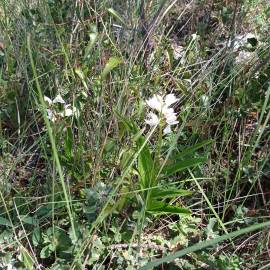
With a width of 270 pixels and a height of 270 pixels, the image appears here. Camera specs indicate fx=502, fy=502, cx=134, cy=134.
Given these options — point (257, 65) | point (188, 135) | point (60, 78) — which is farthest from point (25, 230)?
point (257, 65)

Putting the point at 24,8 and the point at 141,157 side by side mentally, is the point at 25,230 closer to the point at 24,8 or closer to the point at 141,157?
the point at 141,157

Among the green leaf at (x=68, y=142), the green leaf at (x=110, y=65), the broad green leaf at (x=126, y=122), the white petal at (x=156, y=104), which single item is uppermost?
the green leaf at (x=110, y=65)

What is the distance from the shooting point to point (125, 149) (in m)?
1.31

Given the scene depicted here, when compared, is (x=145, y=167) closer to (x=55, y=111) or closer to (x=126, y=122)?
(x=126, y=122)

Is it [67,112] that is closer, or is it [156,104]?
[156,104]

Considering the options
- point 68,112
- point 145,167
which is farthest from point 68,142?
point 145,167

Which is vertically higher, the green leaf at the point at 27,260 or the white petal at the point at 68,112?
the white petal at the point at 68,112

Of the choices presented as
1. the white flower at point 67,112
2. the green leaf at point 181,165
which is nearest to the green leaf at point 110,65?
the white flower at point 67,112

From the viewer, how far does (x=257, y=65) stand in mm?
1495

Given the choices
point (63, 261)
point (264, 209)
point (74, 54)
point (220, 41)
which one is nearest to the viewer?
point (63, 261)

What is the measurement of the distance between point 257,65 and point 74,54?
1.78ft

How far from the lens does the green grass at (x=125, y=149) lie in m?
1.20

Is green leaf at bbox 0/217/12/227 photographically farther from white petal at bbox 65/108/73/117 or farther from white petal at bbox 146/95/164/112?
white petal at bbox 146/95/164/112

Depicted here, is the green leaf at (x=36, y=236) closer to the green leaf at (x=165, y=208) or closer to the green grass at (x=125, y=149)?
the green grass at (x=125, y=149)
